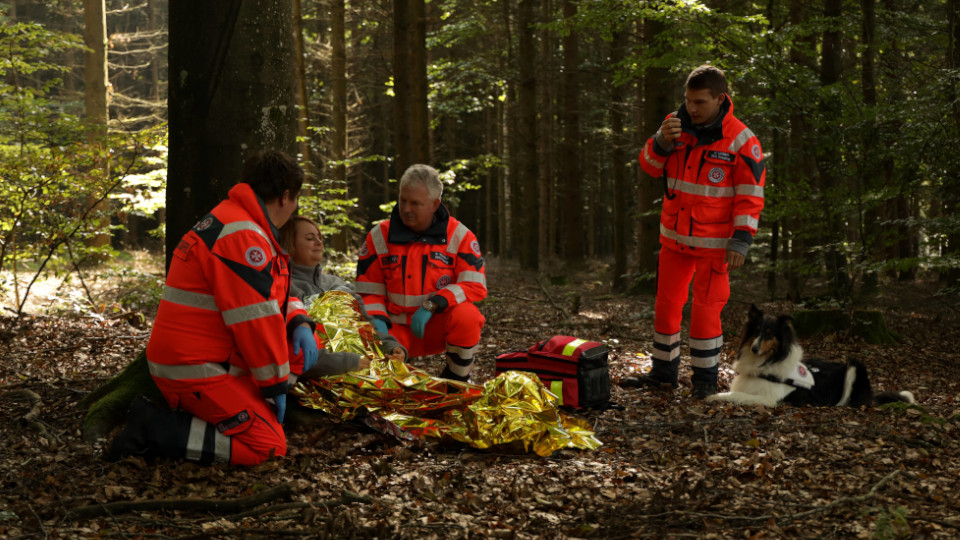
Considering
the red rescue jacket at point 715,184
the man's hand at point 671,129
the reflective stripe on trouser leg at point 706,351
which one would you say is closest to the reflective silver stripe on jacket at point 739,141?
the red rescue jacket at point 715,184

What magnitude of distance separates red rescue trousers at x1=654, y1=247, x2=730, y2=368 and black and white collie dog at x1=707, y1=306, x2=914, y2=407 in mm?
263

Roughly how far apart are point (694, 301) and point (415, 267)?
2279mm

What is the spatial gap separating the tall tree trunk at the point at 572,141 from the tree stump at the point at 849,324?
8.42 m

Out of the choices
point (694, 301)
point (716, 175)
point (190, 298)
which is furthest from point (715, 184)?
point (190, 298)

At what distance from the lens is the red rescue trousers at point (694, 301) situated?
527 cm

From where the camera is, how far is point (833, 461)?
3.69m

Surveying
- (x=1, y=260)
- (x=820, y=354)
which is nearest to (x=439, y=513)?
(x=820, y=354)

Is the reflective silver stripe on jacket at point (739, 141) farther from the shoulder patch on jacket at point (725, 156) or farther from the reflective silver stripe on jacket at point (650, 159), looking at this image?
the reflective silver stripe on jacket at point (650, 159)

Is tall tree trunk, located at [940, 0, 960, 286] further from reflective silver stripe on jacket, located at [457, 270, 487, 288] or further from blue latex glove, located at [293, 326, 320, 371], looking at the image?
blue latex glove, located at [293, 326, 320, 371]

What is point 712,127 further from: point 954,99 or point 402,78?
point 402,78

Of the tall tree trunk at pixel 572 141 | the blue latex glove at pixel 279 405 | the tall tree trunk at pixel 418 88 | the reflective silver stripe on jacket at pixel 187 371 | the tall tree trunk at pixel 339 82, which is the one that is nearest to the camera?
the reflective silver stripe on jacket at pixel 187 371

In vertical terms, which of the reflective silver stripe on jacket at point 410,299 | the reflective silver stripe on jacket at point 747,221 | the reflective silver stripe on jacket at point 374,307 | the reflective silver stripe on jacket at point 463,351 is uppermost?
the reflective silver stripe on jacket at point 747,221

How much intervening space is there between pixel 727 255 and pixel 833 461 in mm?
1823

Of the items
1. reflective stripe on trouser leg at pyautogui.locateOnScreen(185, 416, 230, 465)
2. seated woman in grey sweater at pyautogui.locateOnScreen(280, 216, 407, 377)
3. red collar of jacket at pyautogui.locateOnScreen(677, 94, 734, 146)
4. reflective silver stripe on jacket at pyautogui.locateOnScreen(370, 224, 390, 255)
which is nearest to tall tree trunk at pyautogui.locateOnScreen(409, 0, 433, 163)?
seated woman in grey sweater at pyautogui.locateOnScreen(280, 216, 407, 377)
